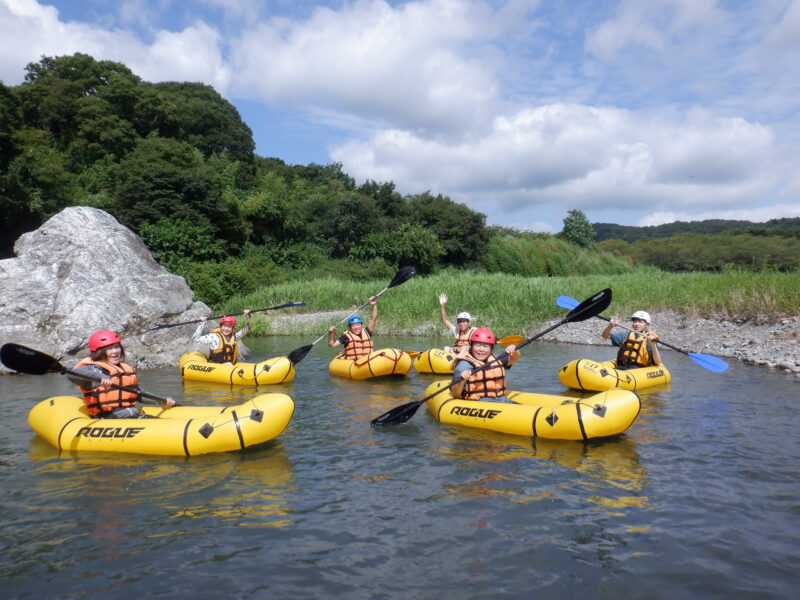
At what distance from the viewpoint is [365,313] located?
613 inches

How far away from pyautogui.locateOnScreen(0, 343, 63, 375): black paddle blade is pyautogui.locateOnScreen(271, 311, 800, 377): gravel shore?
9.22 m

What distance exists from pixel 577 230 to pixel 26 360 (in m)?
30.1

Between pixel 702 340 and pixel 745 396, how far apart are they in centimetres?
424

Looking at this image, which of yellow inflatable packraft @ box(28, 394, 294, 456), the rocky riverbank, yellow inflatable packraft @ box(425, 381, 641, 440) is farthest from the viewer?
the rocky riverbank

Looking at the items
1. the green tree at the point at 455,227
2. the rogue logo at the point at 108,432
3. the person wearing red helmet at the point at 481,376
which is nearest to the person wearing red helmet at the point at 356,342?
the person wearing red helmet at the point at 481,376

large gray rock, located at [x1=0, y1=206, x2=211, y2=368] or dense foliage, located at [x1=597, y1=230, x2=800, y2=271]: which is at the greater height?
dense foliage, located at [x1=597, y1=230, x2=800, y2=271]

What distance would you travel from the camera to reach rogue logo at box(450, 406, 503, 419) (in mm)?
5633

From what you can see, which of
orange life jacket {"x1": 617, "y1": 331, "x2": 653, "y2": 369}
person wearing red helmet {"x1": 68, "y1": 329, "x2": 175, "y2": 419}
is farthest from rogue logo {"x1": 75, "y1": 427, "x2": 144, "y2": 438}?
orange life jacket {"x1": 617, "y1": 331, "x2": 653, "y2": 369}

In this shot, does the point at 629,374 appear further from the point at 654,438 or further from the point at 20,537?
the point at 20,537

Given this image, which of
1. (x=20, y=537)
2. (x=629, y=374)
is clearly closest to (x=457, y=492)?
(x=20, y=537)

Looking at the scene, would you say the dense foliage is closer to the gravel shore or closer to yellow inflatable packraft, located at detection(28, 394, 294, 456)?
the gravel shore

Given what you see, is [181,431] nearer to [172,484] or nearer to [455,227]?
[172,484]

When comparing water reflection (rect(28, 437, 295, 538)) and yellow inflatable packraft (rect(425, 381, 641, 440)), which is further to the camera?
yellow inflatable packraft (rect(425, 381, 641, 440))

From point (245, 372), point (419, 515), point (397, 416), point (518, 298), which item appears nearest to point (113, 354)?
point (397, 416)
